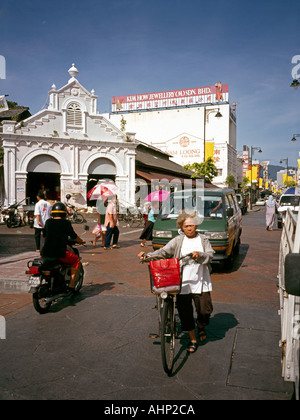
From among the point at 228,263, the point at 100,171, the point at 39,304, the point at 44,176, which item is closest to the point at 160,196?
the point at 228,263

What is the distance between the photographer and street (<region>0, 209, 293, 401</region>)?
349cm

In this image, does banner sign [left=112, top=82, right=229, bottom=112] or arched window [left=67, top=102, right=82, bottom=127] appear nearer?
arched window [left=67, top=102, right=82, bottom=127]

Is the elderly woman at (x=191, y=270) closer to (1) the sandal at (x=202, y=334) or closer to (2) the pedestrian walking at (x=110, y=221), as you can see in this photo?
(1) the sandal at (x=202, y=334)

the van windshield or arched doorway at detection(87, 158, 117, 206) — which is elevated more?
arched doorway at detection(87, 158, 117, 206)

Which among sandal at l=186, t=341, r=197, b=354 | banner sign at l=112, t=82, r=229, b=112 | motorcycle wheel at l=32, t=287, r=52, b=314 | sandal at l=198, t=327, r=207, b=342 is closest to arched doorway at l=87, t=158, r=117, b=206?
Answer: motorcycle wheel at l=32, t=287, r=52, b=314

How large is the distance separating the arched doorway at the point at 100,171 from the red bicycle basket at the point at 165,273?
2122cm

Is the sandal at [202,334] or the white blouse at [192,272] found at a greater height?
the white blouse at [192,272]

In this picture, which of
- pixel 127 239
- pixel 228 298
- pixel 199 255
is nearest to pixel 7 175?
pixel 127 239

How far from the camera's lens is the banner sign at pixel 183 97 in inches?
2245

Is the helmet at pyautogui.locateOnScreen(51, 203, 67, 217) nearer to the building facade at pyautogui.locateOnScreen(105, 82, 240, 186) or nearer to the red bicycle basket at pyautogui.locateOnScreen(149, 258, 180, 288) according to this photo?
the red bicycle basket at pyautogui.locateOnScreen(149, 258, 180, 288)

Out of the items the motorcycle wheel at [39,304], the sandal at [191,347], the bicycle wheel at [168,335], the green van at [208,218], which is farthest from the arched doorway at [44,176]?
the bicycle wheel at [168,335]

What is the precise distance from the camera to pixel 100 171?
25.3 metres

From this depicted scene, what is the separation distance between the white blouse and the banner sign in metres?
55.4

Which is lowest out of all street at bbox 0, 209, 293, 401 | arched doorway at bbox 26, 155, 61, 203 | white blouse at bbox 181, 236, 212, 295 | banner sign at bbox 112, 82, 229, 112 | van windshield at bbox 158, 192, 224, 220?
street at bbox 0, 209, 293, 401
